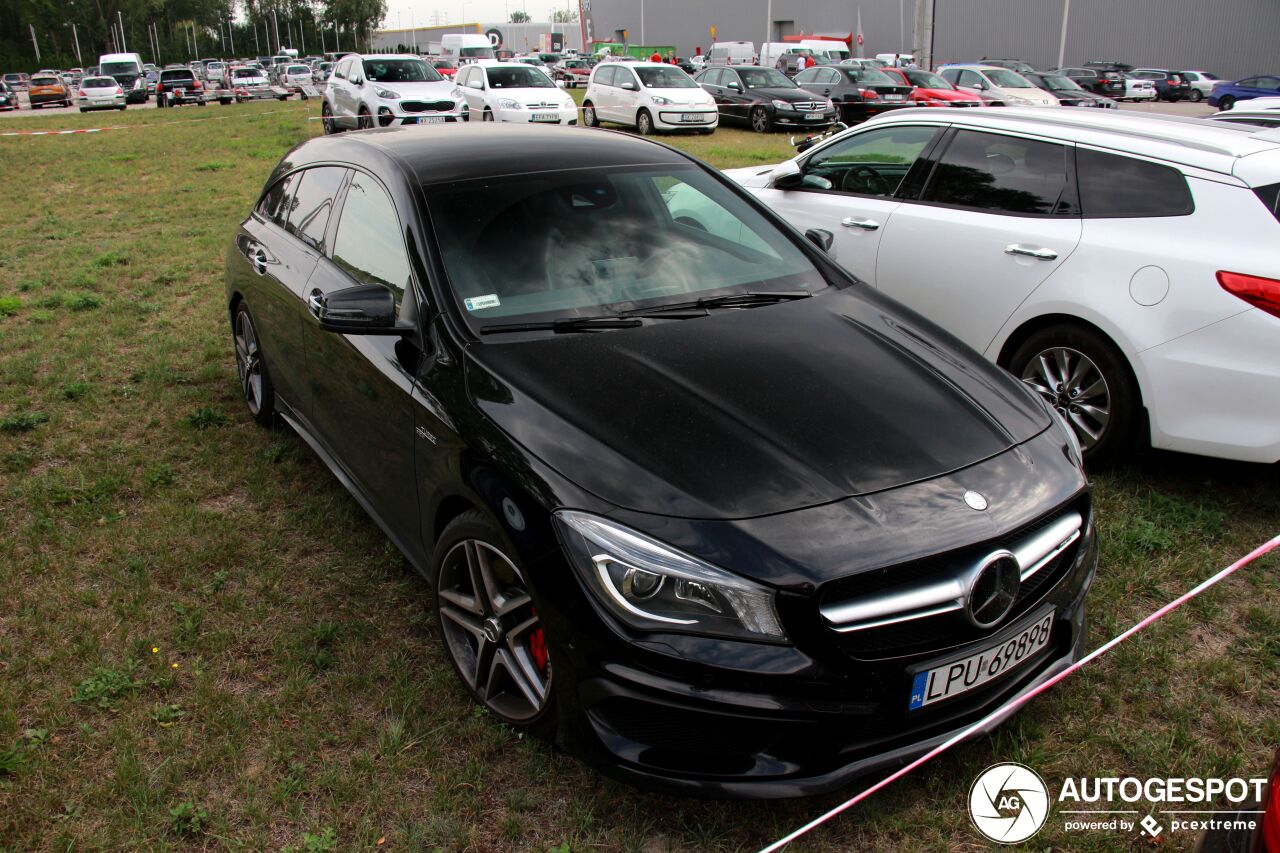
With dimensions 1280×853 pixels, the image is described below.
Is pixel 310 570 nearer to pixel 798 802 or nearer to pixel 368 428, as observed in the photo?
pixel 368 428

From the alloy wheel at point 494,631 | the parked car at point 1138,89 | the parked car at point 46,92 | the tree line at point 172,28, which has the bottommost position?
the alloy wheel at point 494,631

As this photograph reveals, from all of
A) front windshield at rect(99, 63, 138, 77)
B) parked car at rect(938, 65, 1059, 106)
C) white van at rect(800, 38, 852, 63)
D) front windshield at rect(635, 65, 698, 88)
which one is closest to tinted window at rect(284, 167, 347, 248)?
front windshield at rect(635, 65, 698, 88)

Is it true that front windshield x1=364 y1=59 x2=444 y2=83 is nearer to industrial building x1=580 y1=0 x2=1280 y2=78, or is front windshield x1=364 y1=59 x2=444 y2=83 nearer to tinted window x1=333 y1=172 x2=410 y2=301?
tinted window x1=333 y1=172 x2=410 y2=301

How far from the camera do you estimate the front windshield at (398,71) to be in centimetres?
2066

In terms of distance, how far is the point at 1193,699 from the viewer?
301 centimetres

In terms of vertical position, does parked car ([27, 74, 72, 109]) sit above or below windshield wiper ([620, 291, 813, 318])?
above

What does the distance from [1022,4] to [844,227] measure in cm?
5826

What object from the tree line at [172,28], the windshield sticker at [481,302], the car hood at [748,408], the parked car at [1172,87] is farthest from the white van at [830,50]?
the tree line at [172,28]

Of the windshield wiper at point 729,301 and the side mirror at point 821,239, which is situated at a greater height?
the side mirror at point 821,239

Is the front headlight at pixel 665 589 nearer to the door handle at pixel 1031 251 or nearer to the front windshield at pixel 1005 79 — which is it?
the door handle at pixel 1031 251

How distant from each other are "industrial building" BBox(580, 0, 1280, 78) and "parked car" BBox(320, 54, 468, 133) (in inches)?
948

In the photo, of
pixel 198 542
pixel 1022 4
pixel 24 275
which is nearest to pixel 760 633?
pixel 198 542

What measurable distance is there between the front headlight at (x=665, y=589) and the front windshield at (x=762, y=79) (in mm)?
23159

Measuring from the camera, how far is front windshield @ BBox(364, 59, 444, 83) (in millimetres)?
20656
